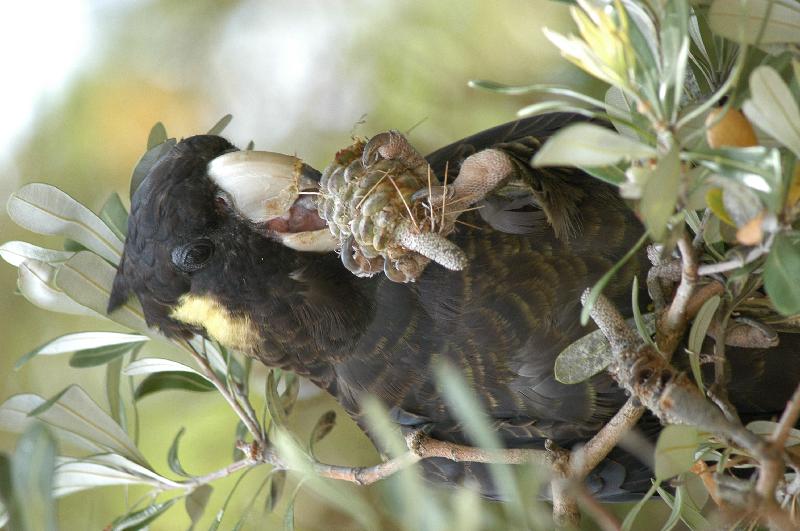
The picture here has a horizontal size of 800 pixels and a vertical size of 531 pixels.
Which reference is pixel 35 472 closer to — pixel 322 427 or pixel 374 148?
pixel 374 148

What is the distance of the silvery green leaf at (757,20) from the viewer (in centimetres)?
52

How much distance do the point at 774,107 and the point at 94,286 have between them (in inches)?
29.7

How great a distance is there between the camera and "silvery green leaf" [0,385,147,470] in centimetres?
90

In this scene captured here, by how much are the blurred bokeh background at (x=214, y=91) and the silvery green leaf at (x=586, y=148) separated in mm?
1124

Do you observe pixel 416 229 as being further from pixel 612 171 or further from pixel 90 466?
pixel 90 466

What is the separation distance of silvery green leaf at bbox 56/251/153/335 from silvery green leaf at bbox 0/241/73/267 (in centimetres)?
4

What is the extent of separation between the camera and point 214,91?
189 cm

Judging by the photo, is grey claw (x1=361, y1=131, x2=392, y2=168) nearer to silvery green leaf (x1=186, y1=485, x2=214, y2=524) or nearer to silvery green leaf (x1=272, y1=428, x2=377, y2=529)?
silvery green leaf (x1=272, y1=428, x2=377, y2=529)

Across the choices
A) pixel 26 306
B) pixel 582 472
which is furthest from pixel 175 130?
pixel 582 472

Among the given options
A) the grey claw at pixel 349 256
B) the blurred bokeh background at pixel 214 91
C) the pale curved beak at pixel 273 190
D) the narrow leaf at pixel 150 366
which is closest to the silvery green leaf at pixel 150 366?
the narrow leaf at pixel 150 366

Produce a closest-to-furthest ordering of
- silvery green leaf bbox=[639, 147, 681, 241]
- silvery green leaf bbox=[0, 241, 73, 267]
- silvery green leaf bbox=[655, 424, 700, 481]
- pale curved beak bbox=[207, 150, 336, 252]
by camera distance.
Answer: silvery green leaf bbox=[639, 147, 681, 241]
silvery green leaf bbox=[655, 424, 700, 481]
pale curved beak bbox=[207, 150, 336, 252]
silvery green leaf bbox=[0, 241, 73, 267]

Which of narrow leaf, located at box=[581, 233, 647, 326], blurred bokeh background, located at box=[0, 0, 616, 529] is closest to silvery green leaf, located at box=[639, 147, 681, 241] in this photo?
narrow leaf, located at box=[581, 233, 647, 326]

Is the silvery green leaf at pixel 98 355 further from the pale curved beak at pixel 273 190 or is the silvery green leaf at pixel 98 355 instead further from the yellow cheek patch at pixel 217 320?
the pale curved beak at pixel 273 190

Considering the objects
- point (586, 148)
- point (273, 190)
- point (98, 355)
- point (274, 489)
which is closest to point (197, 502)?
point (274, 489)
